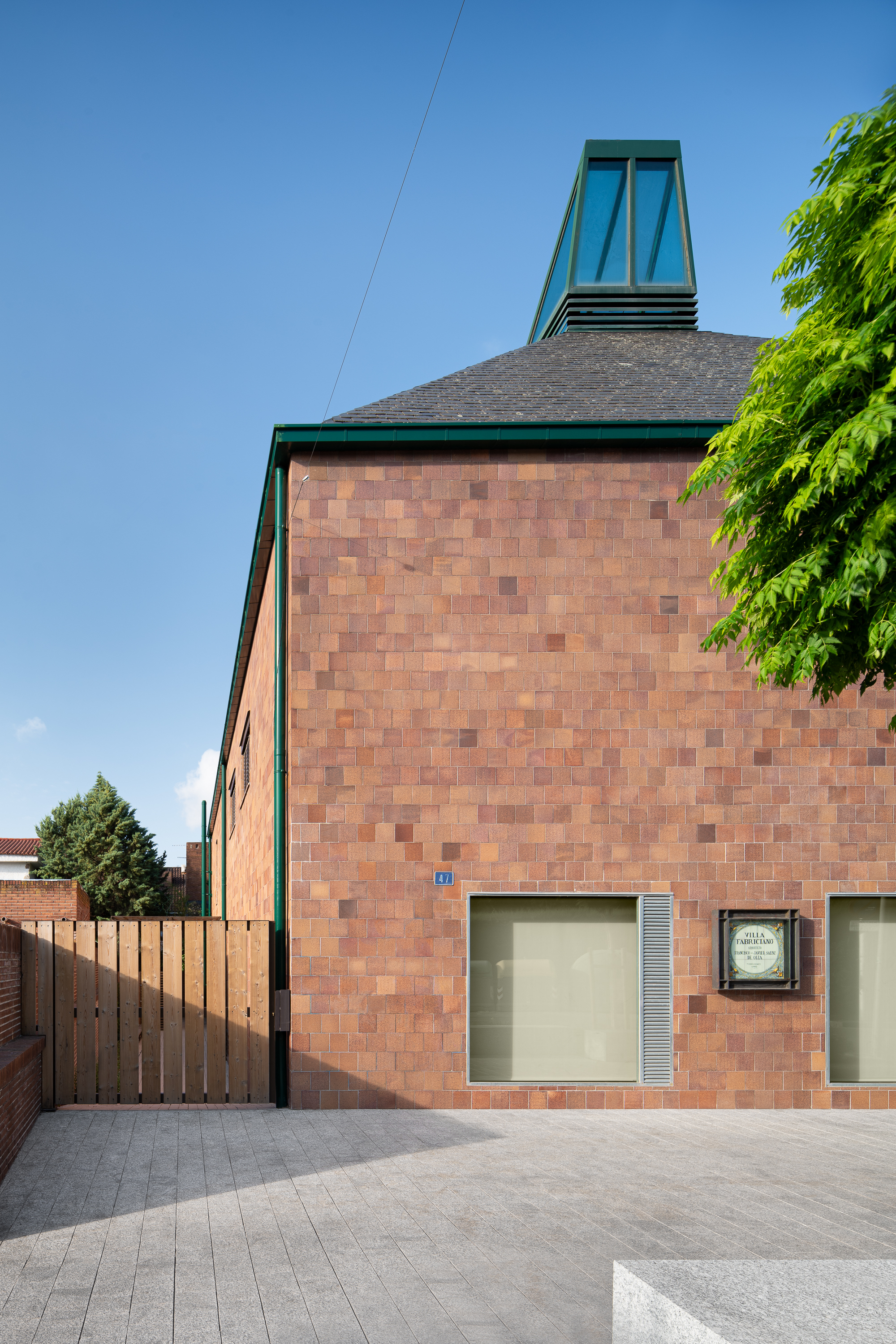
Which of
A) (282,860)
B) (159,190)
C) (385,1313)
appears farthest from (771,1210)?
(159,190)

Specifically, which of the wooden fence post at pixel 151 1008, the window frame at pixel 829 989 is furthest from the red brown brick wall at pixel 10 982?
the window frame at pixel 829 989

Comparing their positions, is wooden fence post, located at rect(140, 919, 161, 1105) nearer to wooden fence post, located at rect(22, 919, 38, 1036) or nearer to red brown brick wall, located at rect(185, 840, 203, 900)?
wooden fence post, located at rect(22, 919, 38, 1036)

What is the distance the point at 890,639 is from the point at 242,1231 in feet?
17.3

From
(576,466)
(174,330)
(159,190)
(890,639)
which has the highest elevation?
(174,330)

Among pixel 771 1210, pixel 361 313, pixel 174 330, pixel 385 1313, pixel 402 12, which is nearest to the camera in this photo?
pixel 385 1313

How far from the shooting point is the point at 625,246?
2006 centimetres

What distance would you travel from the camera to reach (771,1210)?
763cm

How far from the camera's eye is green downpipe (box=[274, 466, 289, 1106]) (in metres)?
11.8

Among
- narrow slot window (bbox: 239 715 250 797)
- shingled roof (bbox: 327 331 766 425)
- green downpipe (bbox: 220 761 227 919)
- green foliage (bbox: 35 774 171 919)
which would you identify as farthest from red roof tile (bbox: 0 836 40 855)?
shingled roof (bbox: 327 331 766 425)

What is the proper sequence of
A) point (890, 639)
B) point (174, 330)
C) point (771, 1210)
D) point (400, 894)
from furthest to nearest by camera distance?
point (174, 330), point (400, 894), point (771, 1210), point (890, 639)

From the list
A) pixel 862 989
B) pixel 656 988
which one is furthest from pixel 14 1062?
pixel 862 989

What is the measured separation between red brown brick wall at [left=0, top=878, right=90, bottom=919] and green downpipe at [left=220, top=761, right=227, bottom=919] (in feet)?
14.0

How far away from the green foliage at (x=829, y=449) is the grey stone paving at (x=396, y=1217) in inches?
141

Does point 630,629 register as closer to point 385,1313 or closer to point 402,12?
point 402,12
